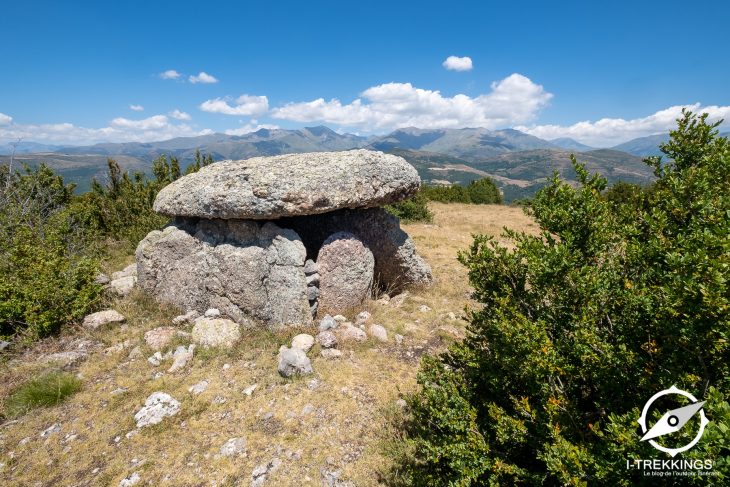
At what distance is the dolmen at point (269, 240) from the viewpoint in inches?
395

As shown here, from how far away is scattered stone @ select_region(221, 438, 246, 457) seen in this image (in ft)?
20.5

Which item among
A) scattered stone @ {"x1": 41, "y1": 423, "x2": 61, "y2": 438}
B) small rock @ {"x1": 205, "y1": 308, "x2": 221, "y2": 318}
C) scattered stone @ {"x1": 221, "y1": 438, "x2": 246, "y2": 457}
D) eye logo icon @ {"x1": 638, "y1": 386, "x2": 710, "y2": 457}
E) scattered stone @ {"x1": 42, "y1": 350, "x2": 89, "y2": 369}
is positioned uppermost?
eye logo icon @ {"x1": 638, "y1": 386, "x2": 710, "y2": 457}

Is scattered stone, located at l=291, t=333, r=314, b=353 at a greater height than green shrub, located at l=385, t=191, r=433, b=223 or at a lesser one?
lesser

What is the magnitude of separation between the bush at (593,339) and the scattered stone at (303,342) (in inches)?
168

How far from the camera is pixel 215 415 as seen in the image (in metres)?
7.12

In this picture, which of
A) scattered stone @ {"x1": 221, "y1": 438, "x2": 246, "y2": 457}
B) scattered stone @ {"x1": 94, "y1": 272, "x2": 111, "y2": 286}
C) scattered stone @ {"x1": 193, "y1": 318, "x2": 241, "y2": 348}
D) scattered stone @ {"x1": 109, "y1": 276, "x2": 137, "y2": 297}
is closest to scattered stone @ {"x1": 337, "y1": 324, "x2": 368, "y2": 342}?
scattered stone @ {"x1": 193, "y1": 318, "x2": 241, "y2": 348}

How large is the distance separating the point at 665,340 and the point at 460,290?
372 inches

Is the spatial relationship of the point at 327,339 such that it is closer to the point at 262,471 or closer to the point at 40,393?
the point at 262,471

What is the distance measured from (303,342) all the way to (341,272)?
264cm

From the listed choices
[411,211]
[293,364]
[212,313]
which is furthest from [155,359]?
[411,211]

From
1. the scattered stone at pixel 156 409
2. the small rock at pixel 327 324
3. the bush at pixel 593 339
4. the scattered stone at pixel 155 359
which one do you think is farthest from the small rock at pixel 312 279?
the bush at pixel 593 339

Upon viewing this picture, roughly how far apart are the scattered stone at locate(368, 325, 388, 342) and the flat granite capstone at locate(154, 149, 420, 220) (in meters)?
3.72

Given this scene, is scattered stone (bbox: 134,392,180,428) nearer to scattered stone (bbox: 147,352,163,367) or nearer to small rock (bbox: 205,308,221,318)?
scattered stone (bbox: 147,352,163,367)

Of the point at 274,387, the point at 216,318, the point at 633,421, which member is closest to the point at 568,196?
the point at 633,421
